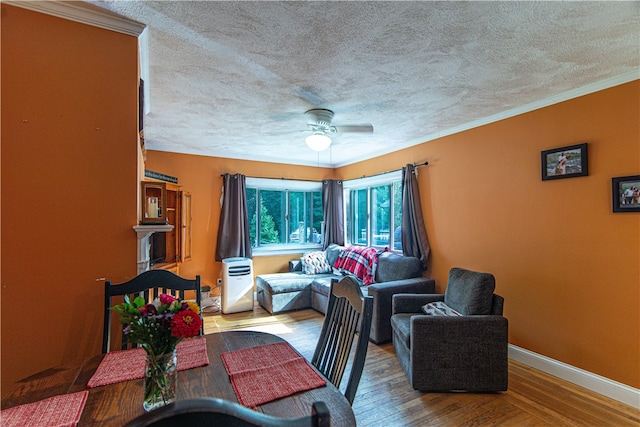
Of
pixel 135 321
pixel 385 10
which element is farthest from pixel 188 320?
pixel 385 10

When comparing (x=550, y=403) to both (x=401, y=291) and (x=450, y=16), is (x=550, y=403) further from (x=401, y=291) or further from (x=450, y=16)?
(x=450, y=16)

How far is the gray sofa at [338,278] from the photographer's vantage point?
3.38 m

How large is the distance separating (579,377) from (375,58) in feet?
9.84

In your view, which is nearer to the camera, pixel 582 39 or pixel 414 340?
pixel 582 39

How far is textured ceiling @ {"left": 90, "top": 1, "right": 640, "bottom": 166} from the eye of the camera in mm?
1533

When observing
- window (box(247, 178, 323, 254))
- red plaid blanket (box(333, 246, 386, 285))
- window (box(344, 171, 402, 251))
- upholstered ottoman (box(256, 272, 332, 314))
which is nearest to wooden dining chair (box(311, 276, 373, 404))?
red plaid blanket (box(333, 246, 386, 285))

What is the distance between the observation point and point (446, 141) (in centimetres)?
371

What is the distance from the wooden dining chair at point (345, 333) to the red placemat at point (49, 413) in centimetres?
89

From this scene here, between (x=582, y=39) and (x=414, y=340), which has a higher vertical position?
(x=582, y=39)

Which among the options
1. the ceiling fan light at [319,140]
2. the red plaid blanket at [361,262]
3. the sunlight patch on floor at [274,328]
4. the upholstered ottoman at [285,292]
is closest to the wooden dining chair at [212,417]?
the ceiling fan light at [319,140]

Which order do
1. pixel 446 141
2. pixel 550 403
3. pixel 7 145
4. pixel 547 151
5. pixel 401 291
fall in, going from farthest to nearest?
pixel 446 141
pixel 401 291
pixel 547 151
pixel 550 403
pixel 7 145

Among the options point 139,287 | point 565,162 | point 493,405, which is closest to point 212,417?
point 139,287

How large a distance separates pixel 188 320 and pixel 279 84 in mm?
1970

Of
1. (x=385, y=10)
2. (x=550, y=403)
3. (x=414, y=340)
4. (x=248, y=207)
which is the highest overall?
(x=385, y=10)
